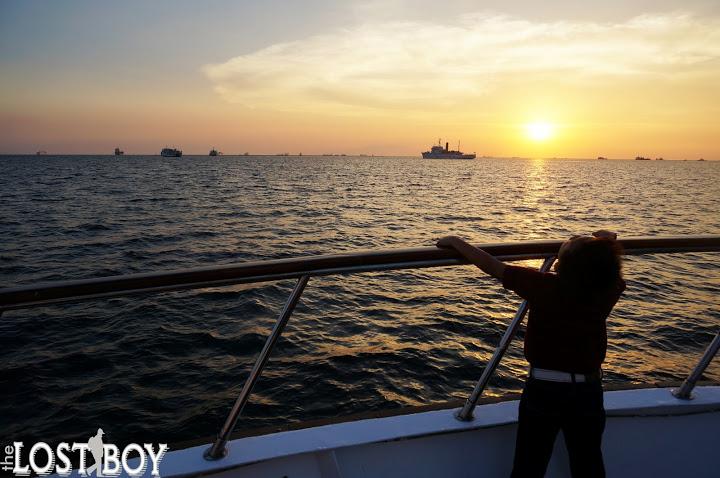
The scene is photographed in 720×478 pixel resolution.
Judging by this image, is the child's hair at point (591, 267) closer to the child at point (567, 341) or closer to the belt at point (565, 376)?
the child at point (567, 341)

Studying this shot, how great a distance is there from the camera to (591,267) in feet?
4.95

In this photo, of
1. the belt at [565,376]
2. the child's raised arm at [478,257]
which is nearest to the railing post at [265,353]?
the child's raised arm at [478,257]

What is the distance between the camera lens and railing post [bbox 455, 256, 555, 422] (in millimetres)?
1825

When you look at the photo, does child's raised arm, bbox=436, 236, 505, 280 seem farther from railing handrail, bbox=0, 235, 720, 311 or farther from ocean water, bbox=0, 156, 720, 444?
ocean water, bbox=0, 156, 720, 444

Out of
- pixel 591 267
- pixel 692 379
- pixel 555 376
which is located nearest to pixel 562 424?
pixel 555 376

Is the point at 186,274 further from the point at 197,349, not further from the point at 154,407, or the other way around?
the point at 197,349

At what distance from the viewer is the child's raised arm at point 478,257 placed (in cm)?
165

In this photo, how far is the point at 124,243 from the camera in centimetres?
1623

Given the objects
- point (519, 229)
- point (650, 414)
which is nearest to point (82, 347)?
point (650, 414)

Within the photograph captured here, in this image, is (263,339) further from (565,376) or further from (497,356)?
(565,376)

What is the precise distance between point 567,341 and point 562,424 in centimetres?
32

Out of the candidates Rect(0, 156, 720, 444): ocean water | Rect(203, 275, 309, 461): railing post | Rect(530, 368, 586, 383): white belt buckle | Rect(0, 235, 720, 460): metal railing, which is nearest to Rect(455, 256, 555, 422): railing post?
Rect(0, 235, 720, 460): metal railing

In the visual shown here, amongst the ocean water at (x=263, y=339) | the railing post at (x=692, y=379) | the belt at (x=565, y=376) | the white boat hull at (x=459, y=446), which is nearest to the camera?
the belt at (x=565, y=376)

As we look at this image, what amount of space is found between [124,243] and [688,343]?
54.2 feet
